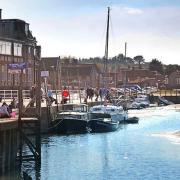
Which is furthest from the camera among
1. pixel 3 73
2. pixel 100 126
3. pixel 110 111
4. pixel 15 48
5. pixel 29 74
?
pixel 29 74

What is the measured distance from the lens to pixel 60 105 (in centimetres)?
7012

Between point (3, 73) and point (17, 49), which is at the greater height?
point (17, 49)

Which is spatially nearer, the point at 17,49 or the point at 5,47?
the point at 5,47

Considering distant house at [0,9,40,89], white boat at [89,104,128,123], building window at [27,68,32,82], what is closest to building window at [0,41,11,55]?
distant house at [0,9,40,89]

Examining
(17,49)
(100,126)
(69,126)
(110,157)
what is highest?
(17,49)

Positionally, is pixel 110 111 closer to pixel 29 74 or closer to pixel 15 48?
pixel 29 74

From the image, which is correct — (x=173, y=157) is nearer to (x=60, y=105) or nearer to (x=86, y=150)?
(x=86, y=150)

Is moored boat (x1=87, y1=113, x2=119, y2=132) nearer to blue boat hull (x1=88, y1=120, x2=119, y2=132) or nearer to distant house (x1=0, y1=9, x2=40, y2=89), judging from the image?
blue boat hull (x1=88, y1=120, x2=119, y2=132)

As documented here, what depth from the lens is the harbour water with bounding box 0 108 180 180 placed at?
38.4 meters

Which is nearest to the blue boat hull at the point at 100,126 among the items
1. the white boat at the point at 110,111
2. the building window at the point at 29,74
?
the white boat at the point at 110,111

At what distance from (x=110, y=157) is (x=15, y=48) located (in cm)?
5666

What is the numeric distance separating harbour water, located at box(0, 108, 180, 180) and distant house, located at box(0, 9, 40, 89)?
33.2 metres

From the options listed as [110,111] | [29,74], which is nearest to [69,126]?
[110,111]

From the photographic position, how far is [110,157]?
153 feet
